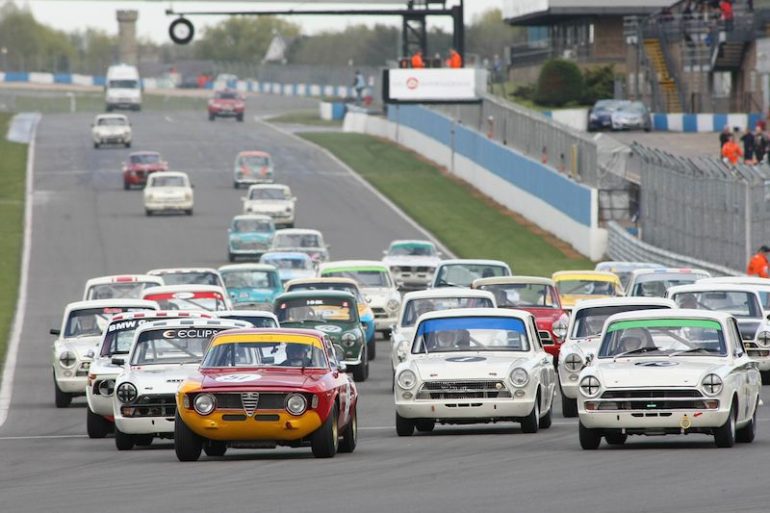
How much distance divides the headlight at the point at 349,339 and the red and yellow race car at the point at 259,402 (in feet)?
30.3

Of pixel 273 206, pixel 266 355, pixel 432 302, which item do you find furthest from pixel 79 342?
pixel 273 206

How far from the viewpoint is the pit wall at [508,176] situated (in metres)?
53.8

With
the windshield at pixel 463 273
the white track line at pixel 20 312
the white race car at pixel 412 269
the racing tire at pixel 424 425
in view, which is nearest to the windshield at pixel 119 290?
the white track line at pixel 20 312

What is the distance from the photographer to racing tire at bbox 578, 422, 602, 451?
54.8 ft

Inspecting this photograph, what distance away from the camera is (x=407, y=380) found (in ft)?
60.6

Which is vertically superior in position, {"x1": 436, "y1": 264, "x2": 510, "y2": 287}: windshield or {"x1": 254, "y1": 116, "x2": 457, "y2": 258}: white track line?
{"x1": 436, "y1": 264, "x2": 510, "y2": 287}: windshield

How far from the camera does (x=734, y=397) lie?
1645 centimetres

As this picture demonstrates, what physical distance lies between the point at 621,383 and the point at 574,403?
503 cm

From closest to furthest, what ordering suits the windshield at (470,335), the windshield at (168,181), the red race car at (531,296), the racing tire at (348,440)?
1. the racing tire at (348,440)
2. the windshield at (470,335)
3. the red race car at (531,296)
4. the windshield at (168,181)

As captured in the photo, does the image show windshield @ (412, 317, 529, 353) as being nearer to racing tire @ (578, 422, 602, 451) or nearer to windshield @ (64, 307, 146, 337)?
racing tire @ (578, 422, 602, 451)

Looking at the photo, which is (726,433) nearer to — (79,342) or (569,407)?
(569,407)

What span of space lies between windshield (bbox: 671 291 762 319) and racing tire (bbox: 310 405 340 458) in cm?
915

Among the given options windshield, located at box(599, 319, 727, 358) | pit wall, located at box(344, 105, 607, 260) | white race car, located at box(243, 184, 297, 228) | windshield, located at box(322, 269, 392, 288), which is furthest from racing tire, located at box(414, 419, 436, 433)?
white race car, located at box(243, 184, 297, 228)

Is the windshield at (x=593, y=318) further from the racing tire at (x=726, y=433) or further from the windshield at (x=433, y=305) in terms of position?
the racing tire at (x=726, y=433)
